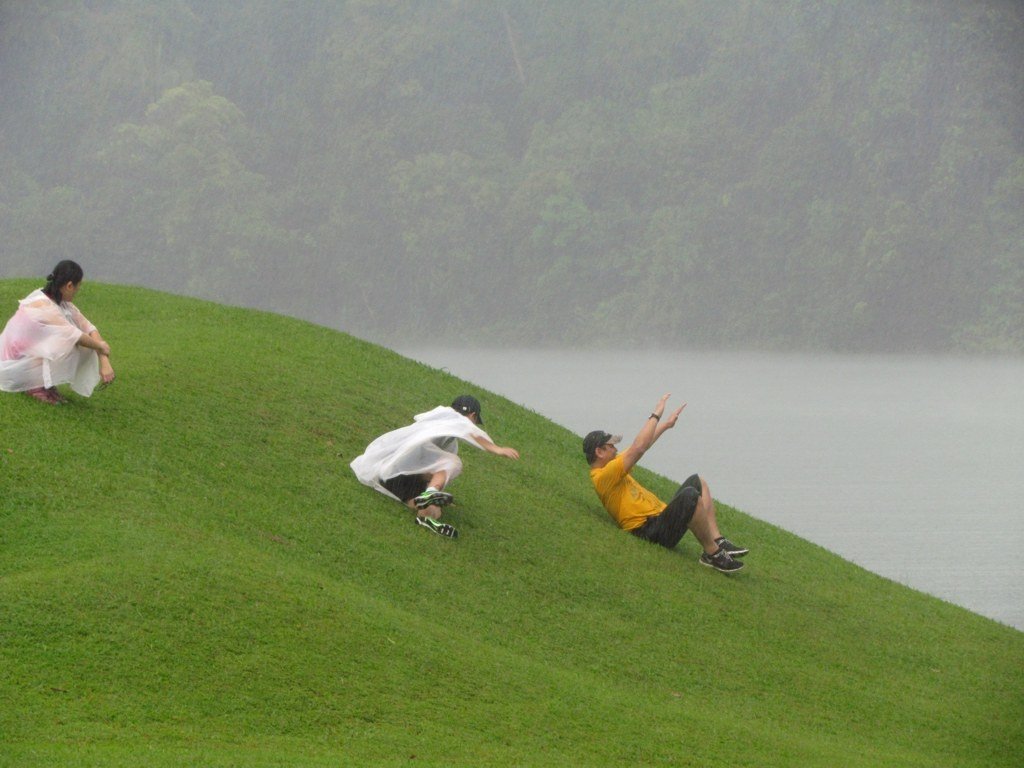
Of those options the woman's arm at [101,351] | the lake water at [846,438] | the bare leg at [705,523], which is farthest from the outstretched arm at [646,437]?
the lake water at [846,438]

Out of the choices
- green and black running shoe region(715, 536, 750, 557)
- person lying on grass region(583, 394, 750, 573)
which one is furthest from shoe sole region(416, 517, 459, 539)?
green and black running shoe region(715, 536, 750, 557)

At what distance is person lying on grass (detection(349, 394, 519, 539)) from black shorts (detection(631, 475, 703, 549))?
6.03 feet

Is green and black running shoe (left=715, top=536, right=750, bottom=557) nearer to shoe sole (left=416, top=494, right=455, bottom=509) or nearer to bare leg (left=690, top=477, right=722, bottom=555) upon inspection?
bare leg (left=690, top=477, right=722, bottom=555)

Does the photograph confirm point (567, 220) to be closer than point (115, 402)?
No

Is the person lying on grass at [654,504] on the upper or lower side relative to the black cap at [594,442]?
lower

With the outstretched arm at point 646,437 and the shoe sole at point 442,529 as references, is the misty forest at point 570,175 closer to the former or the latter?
the outstretched arm at point 646,437

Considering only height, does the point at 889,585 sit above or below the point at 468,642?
above

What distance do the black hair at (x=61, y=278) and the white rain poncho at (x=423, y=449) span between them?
298 centimetres

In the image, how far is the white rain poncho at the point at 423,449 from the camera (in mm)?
11438

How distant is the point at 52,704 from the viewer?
22.4 feet

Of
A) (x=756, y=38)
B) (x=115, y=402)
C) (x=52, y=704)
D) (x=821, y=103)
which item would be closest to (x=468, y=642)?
(x=52, y=704)

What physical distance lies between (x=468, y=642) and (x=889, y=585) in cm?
819

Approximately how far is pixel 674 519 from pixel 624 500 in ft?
2.16

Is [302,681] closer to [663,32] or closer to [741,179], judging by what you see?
[741,179]
